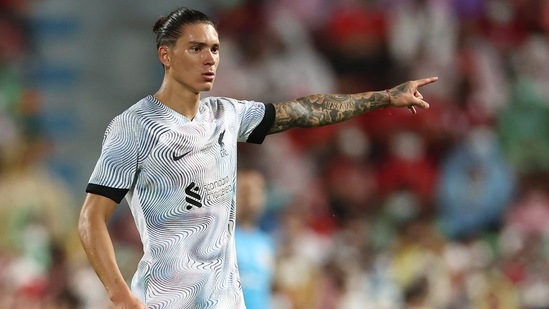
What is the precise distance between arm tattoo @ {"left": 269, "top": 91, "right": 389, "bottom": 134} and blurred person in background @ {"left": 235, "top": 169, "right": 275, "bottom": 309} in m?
2.40

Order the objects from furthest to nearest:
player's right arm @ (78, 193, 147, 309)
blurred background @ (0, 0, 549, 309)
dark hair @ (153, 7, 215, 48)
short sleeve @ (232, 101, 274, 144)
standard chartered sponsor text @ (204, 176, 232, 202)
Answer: blurred background @ (0, 0, 549, 309)
short sleeve @ (232, 101, 274, 144)
dark hair @ (153, 7, 215, 48)
standard chartered sponsor text @ (204, 176, 232, 202)
player's right arm @ (78, 193, 147, 309)

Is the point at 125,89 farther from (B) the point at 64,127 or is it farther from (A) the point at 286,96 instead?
(A) the point at 286,96

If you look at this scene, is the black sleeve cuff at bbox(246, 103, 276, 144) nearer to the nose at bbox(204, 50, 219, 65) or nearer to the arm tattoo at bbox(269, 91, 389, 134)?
the arm tattoo at bbox(269, 91, 389, 134)

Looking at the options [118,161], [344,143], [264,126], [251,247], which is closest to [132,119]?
[118,161]

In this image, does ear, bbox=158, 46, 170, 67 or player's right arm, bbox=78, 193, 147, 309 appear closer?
player's right arm, bbox=78, 193, 147, 309

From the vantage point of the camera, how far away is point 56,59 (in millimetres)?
11031

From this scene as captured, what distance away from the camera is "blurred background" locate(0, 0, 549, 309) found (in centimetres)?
991

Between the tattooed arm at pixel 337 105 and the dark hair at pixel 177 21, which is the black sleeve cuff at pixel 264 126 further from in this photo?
the dark hair at pixel 177 21

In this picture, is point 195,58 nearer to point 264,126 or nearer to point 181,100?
point 181,100

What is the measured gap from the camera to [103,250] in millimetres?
4691

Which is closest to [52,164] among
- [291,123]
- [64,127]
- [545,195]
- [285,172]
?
[64,127]

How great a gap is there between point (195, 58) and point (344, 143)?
629 cm

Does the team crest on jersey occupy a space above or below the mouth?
below

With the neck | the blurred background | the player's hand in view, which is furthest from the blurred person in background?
the neck
